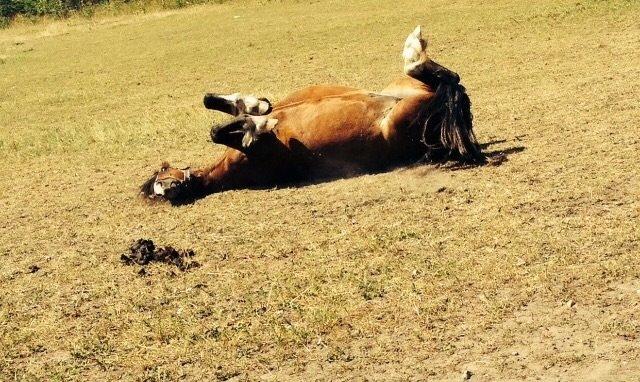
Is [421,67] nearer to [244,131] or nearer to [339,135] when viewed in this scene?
[339,135]

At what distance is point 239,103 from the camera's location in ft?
22.0

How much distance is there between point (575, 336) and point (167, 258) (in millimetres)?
2652

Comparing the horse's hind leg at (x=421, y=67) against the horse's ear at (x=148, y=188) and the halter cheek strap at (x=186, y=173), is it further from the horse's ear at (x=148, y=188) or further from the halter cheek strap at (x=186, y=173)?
the horse's ear at (x=148, y=188)

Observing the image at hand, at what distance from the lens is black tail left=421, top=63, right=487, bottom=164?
251 inches

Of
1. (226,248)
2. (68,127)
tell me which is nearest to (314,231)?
(226,248)

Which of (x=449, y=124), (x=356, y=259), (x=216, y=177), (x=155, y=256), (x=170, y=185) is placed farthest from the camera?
(x=216, y=177)

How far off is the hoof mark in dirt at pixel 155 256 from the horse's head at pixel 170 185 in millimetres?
1206

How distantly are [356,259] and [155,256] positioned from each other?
1.35 meters

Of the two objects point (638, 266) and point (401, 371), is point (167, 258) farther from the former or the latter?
point (638, 266)

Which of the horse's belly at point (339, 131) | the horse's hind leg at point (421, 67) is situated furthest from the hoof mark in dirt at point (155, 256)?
the horse's hind leg at point (421, 67)

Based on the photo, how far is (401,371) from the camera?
3.54 meters

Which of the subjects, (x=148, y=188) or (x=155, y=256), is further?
(x=148, y=188)

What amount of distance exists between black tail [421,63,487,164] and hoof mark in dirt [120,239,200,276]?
2.25 metres

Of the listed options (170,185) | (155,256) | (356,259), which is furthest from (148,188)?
(356,259)
